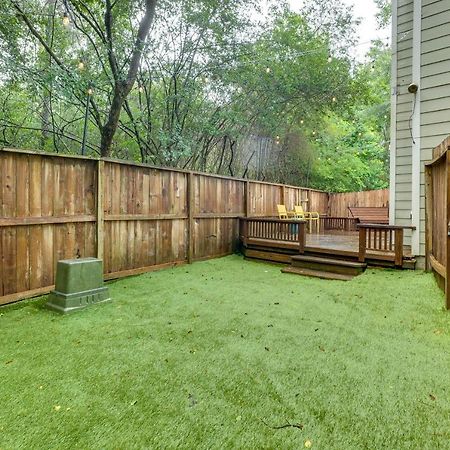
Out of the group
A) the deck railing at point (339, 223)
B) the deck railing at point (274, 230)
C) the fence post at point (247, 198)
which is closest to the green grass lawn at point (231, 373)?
the deck railing at point (274, 230)

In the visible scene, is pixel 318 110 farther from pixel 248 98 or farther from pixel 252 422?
pixel 252 422

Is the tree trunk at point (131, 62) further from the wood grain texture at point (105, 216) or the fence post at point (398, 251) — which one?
the fence post at point (398, 251)

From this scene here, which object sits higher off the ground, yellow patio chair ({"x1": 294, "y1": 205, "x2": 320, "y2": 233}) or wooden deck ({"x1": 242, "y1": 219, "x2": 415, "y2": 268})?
yellow patio chair ({"x1": 294, "y1": 205, "x2": 320, "y2": 233})

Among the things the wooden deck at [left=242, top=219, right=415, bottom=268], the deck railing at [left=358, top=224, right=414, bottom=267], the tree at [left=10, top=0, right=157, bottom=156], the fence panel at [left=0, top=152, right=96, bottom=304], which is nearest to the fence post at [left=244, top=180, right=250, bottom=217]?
the wooden deck at [left=242, top=219, right=415, bottom=268]

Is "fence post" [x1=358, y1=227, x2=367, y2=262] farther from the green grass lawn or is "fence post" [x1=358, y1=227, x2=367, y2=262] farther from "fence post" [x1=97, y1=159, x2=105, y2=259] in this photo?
"fence post" [x1=97, y1=159, x2=105, y2=259]

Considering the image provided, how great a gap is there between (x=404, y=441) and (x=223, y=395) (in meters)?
0.90

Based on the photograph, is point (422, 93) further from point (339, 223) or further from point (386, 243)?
point (339, 223)

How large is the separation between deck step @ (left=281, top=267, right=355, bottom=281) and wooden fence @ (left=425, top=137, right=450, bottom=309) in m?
1.14

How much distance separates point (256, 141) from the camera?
9.59 meters

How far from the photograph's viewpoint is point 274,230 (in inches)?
243

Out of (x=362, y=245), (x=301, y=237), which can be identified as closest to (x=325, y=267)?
(x=362, y=245)

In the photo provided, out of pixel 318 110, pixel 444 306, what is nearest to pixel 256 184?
pixel 318 110

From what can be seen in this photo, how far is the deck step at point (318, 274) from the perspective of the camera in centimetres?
457

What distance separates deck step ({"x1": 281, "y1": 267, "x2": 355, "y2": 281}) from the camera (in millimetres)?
4575
